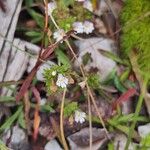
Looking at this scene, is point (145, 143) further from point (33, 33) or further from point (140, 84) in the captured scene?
point (33, 33)

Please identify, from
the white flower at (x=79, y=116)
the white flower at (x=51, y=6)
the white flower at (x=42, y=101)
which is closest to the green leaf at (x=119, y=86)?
the white flower at (x=79, y=116)

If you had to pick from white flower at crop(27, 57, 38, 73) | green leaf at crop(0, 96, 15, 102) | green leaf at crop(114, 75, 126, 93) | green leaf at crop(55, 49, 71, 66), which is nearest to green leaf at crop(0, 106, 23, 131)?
green leaf at crop(0, 96, 15, 102)

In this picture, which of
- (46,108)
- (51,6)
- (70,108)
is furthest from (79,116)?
(51,6)

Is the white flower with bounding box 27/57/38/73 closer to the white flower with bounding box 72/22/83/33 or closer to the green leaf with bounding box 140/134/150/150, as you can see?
the white flower with bounding box 72/22/83/33

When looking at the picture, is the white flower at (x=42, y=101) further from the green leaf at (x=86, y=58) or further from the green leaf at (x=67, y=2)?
the green leaf at (x=67, y=2)

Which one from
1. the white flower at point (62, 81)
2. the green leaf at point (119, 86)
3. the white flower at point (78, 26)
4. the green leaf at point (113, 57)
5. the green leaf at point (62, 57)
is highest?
the white flower at point (78, 26)

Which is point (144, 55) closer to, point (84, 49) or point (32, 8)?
point (84, 49)

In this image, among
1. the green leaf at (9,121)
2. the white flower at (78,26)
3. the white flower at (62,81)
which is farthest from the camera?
the white flower at (78,26)

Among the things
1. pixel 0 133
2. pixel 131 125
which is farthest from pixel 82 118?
pixel 0 133
